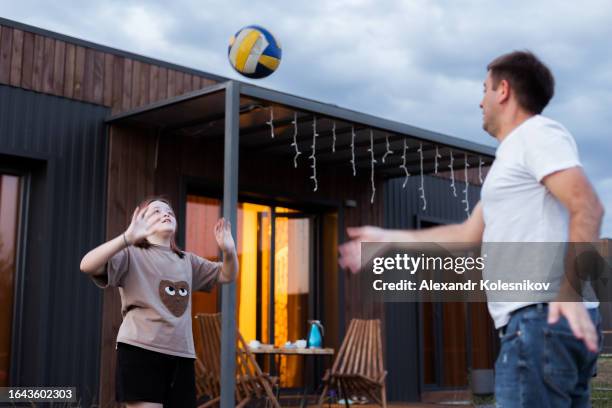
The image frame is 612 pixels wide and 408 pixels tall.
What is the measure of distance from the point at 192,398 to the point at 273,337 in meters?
5.35

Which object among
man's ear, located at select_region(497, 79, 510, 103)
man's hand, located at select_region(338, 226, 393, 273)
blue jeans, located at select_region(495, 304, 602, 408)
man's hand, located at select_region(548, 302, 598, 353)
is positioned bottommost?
blue jeans, located at select_region(495, 304, 602, 408)

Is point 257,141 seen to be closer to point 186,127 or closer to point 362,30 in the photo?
point 186,127

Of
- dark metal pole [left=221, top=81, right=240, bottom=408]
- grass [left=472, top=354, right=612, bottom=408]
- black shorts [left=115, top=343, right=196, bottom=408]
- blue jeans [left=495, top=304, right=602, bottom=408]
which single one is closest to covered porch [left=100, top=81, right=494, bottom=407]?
dark metal pole [left=221, top=81, right=240, bottom=408]

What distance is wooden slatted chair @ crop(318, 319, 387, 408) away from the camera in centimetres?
755

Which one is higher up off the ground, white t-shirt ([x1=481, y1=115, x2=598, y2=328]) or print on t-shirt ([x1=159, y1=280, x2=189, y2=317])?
white t-shirt ([x1=481, y1=115, x2=598, y2=328])

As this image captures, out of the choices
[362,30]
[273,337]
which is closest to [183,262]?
[273,337]

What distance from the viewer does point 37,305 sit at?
6.89m

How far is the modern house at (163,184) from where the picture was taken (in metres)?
6.91

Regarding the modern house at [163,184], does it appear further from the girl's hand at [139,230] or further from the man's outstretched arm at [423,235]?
the man's outstretched arm at [423,235]

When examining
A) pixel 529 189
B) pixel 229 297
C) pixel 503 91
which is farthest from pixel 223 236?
pixel 229 297

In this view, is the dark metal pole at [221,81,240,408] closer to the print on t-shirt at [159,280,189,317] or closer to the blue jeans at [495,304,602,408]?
the print on t-shirt at [159,280,189,317]

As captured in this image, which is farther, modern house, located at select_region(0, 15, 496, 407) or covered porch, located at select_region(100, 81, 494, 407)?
modern house, located at select_region(0, 15, 496, 407)

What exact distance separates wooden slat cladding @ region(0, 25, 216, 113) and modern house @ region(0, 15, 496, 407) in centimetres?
1

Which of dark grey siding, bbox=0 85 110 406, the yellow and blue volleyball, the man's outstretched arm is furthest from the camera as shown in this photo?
dark grey siding, bbox=0 85 110 406
